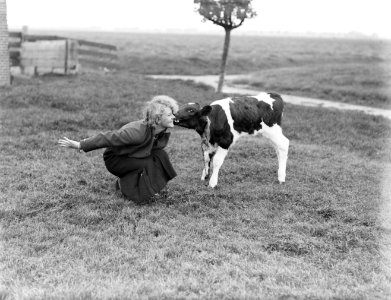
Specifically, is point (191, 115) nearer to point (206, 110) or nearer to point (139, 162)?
point (206, 110)

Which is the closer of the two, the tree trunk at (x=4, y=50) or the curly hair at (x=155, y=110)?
the curly hair at (x=155, y=110)

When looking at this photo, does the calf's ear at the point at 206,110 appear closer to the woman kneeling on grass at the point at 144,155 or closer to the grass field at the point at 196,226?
the woman kneeling on grass at the point at 144,155

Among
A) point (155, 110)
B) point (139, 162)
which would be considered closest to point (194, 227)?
point (139, 162)

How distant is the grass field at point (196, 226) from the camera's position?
4355mm

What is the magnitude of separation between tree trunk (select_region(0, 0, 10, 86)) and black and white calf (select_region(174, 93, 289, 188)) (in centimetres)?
1050

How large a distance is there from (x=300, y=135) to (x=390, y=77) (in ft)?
43.1

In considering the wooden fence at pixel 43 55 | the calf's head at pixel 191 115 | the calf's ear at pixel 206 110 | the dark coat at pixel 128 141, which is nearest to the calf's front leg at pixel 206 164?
the calf's head at pixel 191 115

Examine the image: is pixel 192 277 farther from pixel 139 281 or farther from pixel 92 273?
pixel 92 273

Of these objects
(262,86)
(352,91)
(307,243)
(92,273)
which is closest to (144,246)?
(92,273)

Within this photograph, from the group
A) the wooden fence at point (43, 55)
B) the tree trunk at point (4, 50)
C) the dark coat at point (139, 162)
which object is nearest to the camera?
the dark coat at point (139, 162)

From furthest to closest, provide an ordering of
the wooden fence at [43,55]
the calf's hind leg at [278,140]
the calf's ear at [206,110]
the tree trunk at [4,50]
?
the wooden fence at [43,55], the tree trunk at [4,50], the calf's hind leg at [278,140], the calf's ear at [206,110]

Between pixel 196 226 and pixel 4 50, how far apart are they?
12.3 metres

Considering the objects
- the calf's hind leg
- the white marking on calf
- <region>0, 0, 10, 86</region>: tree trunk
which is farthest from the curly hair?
<region>0, 0, 10, 86</region>: tree trunk

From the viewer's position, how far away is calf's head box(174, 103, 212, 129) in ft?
22.4
